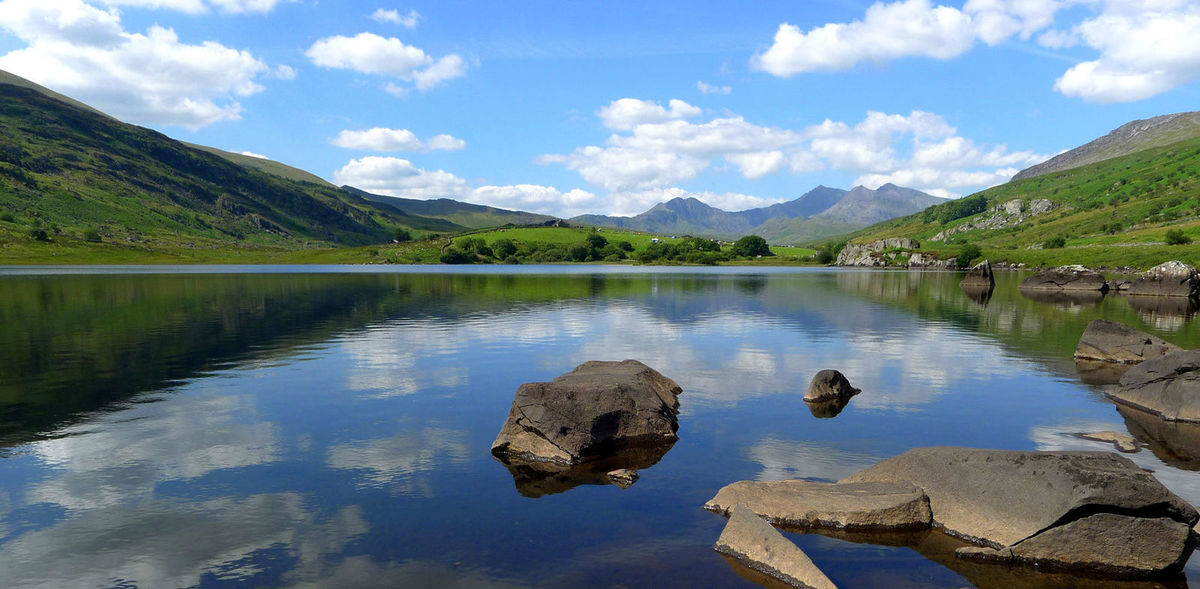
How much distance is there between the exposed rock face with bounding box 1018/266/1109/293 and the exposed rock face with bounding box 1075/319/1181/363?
3333 inches

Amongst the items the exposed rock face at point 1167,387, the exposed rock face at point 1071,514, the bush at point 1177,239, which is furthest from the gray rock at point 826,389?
the bush at point 1177,239

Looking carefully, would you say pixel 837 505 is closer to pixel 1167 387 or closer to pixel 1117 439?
pixel 1117 439

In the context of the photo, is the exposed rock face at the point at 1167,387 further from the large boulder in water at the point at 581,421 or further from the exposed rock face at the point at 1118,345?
the large boulder in water at the point at 581,421

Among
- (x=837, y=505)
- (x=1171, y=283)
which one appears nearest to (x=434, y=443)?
(x=837, y=505)

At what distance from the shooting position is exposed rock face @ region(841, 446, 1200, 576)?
14531 millimetres

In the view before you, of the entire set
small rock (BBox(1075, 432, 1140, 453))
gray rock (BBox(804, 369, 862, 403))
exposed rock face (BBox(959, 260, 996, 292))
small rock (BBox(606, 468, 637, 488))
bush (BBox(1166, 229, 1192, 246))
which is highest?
bush (BBox(1166, 229, 1192, 246))

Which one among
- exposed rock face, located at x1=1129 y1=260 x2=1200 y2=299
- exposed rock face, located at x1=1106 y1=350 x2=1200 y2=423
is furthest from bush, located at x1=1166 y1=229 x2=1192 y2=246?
exposed rock face, located at x1=1106 y1=350 x2=1200 y2=423

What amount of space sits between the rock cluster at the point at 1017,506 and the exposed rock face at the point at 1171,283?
361 feet

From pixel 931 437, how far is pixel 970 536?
994 cm

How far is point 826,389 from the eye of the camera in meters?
31.0

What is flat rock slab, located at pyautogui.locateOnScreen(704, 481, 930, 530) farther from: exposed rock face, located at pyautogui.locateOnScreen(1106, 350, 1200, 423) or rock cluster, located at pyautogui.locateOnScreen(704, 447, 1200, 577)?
exposed rock face, located at pyautogui.locateOnScreen(1106, 350, 1200, 423)

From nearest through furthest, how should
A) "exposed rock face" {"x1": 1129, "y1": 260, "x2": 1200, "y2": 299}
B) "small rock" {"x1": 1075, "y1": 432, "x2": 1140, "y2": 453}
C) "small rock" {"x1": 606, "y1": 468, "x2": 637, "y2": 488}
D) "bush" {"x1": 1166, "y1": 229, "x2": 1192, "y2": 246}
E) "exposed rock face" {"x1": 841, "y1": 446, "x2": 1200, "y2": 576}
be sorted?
"exposed rock face" {"x1": 841, "y1": 446, "x2": 1200, "y2": 576}, "small rock" {"x1": 606, "y1": 468, "x2": 637, "y2": 488}, "small rock" {"x1": 1075, "y1": 432, "x2": 1140, "y2": 453}, "exposed rock face" {"x1": 1129, "y1": 260, "x2": 1200, "y2": 299}, "bush" {"x1": 1166, "y1": 229, "x2": 1192, "y2": 246}

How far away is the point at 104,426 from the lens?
25.6 m

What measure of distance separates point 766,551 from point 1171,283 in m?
119
